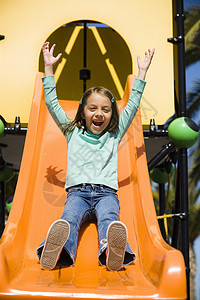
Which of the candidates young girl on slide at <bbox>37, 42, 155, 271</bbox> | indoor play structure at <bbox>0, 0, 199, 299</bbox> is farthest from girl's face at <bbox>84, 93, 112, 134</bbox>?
indoor play structure at <bbox>0, 0, 199, 299</bbox>

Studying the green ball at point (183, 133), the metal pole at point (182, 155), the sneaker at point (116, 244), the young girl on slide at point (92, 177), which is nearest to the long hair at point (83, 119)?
the young girl on slide at point (92, 177)

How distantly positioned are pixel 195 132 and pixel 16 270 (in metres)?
1.98

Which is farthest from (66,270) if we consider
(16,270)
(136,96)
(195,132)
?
(195,132)

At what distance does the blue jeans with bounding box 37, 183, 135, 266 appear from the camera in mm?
2342

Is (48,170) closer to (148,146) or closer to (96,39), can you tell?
(148,146)

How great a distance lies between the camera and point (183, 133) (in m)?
3.49

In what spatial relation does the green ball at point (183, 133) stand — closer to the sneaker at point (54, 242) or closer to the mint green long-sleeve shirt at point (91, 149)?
the mint green long-sleeve shirt at point (91, 149)

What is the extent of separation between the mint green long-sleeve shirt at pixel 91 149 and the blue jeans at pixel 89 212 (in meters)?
0.06

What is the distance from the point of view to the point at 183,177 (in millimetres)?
3494

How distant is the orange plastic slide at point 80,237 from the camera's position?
74.3 inches

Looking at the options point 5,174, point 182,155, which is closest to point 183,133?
point 182,155

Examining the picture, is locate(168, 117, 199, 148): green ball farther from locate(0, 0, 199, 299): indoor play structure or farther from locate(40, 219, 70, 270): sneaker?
locate(40, 219, 70, 270): sneaker

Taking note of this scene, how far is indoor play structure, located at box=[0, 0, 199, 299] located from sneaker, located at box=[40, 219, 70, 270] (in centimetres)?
Result: 7

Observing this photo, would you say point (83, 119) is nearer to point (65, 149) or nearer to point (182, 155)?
point (65, 149)
